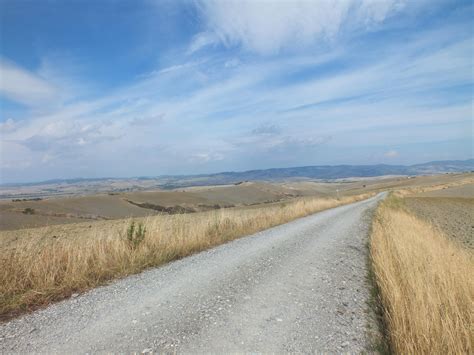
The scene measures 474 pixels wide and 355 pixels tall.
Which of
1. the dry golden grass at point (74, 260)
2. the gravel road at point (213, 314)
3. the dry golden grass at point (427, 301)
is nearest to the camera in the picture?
the dry golden grass at point (427, 301)

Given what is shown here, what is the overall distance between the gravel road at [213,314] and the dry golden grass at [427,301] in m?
0.52

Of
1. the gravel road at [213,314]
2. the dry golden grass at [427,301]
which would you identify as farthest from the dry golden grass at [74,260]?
the dry golden grass at [427,301]

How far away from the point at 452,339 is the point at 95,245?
7822mm

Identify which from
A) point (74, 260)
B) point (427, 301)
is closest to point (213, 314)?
point (427, 301)

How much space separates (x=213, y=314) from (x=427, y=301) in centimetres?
330

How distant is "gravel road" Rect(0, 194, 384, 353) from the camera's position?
411 centimetres

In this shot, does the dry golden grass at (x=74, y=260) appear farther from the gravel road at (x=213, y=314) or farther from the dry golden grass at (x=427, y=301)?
the dry golden grass at (x=427, y=301)

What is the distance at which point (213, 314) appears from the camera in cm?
498

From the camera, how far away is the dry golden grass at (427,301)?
3.60m

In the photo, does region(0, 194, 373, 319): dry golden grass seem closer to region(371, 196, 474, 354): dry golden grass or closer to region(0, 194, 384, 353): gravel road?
region(0, 194, 384, 353): gravel road

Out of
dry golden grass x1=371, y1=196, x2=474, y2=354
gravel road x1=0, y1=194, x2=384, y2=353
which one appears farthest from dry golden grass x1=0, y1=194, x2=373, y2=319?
dry golden grass x1=371, y1=196, x2=474, y2=354

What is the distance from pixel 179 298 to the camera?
5684mm

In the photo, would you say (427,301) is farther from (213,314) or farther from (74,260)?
(74,260)

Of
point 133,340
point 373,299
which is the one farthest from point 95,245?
point 373,299
